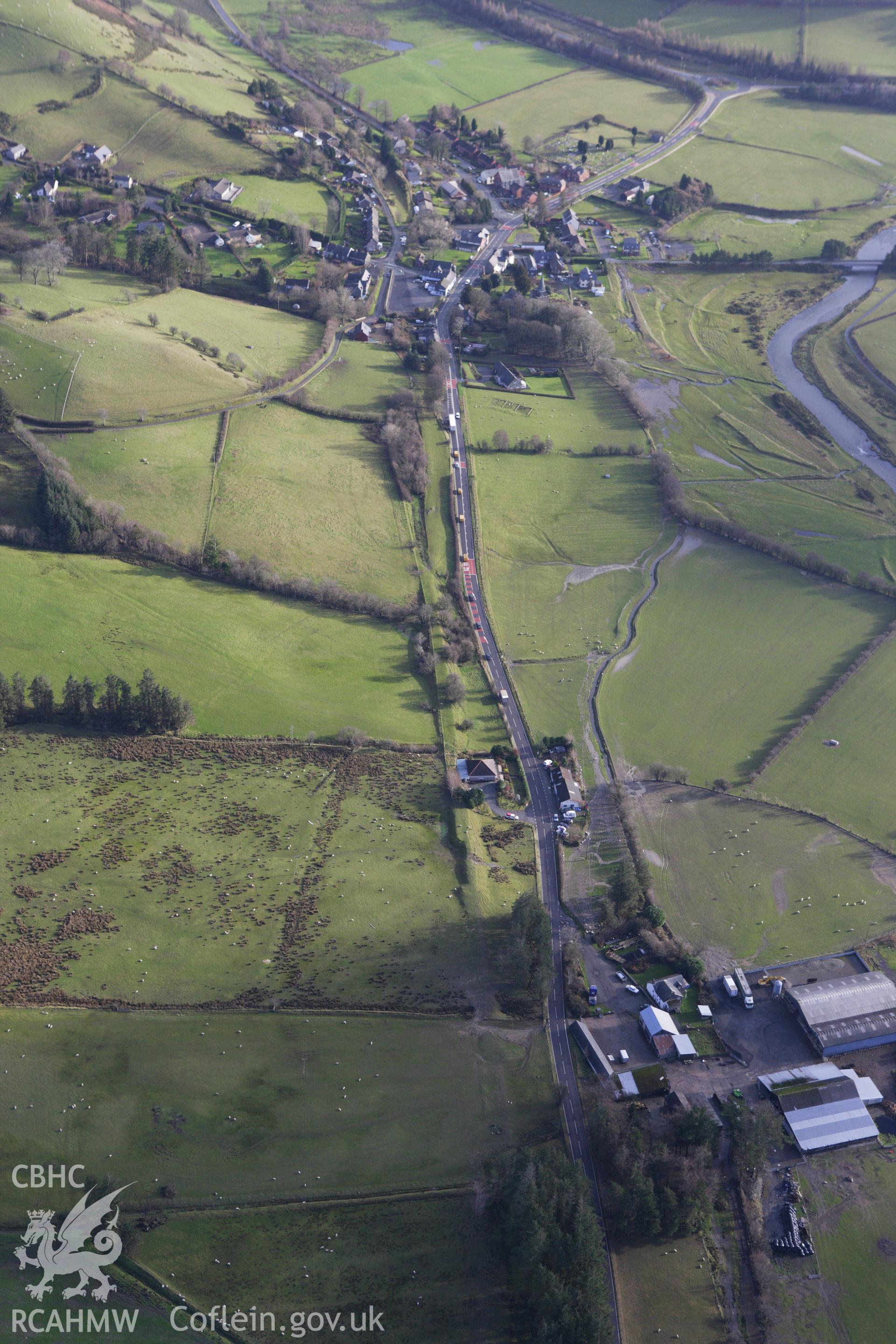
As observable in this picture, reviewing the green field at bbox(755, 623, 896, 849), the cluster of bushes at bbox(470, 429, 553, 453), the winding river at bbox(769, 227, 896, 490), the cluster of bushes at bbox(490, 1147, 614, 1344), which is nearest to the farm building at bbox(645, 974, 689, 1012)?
the cluster of bushes at bbox(490, 1147, 614, 1344)

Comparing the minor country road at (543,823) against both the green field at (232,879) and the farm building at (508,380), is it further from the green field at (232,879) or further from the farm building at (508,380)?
the farm building at (508,380)

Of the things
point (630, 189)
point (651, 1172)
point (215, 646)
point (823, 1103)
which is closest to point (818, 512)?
point (215, 646)

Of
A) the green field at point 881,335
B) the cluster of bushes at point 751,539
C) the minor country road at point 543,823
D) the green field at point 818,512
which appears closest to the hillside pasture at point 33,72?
the minor country road at point 543,823

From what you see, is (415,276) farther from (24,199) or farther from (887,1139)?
(887,1139)

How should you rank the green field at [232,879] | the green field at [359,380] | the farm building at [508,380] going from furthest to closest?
the farm building at [508,380]
the green field at [359,380]
the green field at [232,879]

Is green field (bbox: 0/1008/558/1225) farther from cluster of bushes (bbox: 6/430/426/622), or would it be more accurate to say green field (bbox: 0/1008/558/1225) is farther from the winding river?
the winding river

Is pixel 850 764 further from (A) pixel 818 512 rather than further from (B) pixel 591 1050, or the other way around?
(A) pixel 818 512
